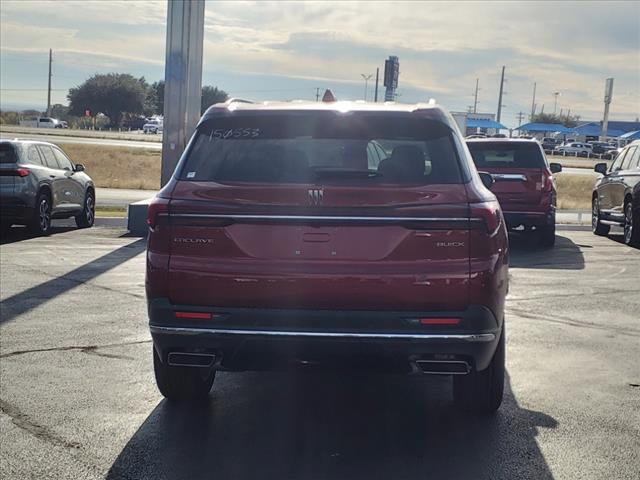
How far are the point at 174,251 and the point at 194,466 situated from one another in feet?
3.67

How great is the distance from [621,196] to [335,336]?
12.0 meters

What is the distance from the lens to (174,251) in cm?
428

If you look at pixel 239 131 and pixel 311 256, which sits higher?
pixel 239 131

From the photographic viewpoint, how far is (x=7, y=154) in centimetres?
1371

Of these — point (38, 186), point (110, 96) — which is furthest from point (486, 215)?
point (110, 96)

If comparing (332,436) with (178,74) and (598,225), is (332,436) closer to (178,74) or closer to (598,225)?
(178,74)

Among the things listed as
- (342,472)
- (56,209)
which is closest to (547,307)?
(342,472)

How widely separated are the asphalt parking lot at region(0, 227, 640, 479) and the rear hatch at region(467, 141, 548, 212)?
16.9ft

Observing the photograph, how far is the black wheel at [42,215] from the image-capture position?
13992 mm

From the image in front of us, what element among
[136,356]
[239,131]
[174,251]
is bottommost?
[136,356]

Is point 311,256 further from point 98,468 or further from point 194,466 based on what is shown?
point 98,468

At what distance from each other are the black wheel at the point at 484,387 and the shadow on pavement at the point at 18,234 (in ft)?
32.9

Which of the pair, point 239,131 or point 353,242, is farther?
point 239,131

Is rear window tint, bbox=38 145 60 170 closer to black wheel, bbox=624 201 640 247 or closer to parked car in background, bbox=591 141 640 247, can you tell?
parked car in background, bbox=591 141 640 247
